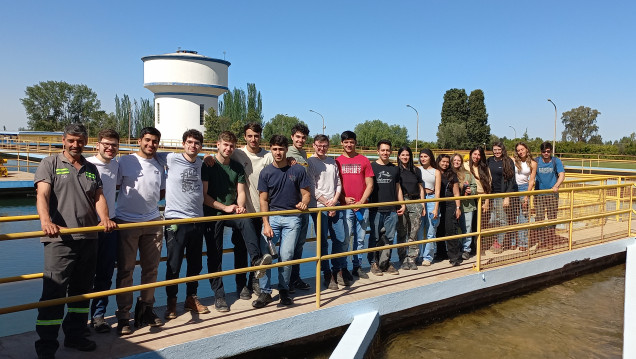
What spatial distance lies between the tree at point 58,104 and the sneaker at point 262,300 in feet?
292

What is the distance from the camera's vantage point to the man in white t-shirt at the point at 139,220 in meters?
3.83

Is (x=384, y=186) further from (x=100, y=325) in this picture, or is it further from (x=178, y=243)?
(x=100, y=325)

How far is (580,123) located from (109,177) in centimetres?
10991

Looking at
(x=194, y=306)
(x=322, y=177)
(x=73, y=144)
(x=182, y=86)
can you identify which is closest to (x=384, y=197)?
(x=322, y=177)

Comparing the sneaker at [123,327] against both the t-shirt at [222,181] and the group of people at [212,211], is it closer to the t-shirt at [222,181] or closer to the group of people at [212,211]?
the group of people at [212,211]

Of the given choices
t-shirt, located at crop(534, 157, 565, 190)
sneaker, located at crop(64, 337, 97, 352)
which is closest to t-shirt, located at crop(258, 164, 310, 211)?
sneaker, located at crop(64, 337, 97, 352)

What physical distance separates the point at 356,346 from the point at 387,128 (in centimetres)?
8464

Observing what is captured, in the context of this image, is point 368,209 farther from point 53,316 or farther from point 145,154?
point 53,316

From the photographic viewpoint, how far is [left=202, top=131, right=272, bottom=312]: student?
4.27m

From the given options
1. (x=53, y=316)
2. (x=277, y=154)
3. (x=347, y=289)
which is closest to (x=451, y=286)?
(x=347, y=289)

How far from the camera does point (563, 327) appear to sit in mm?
5324

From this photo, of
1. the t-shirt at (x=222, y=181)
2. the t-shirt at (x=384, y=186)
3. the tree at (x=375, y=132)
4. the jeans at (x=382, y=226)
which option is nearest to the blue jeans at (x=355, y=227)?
the jeans at (x=382, y=226)

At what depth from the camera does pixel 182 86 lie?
51.3 metres

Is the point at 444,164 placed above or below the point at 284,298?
above
